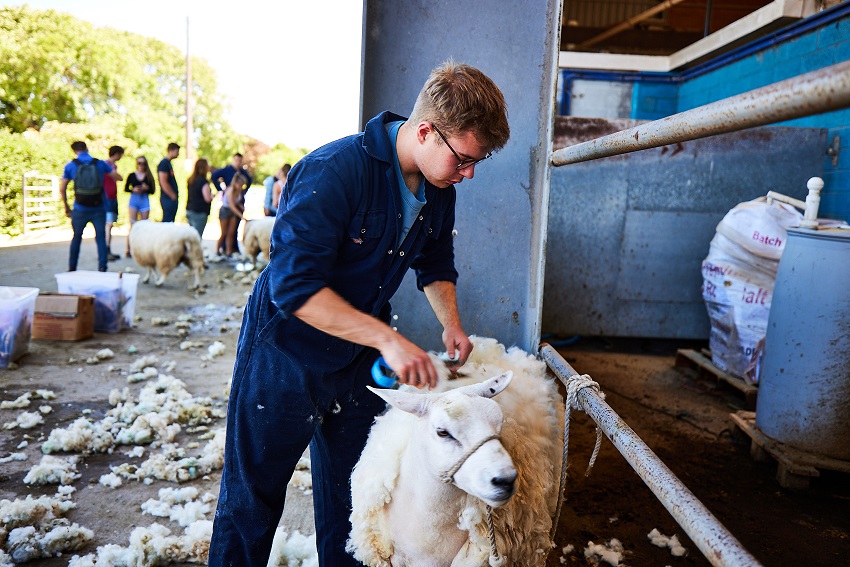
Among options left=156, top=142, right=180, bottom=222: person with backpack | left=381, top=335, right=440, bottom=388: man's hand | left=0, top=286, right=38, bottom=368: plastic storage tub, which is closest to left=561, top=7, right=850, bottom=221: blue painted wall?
left=381, top=335, right=440, bottom=388: man's hand

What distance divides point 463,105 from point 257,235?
8.81 meters

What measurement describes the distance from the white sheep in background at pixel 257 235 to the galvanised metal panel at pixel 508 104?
7340 mm

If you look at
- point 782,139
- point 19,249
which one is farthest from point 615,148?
point 19,249

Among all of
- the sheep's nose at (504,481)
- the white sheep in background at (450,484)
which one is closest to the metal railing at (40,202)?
the white sheep in background at (450,484)

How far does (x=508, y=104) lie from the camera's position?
295cm

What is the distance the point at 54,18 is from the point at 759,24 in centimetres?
2874

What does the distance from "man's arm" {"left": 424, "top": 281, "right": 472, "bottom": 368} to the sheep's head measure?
16.7 inches

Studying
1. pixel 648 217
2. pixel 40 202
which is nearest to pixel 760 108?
pixel 648 217

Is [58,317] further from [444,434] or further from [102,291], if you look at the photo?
[444,434]

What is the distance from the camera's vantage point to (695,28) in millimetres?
10938

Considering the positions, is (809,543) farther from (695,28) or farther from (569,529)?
(695,28)

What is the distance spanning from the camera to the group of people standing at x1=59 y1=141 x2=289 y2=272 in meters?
7.77

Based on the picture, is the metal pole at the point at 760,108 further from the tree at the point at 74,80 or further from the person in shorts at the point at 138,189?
the tree at the point at 74,80

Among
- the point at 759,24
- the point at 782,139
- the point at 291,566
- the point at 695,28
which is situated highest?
the point at 695,28
